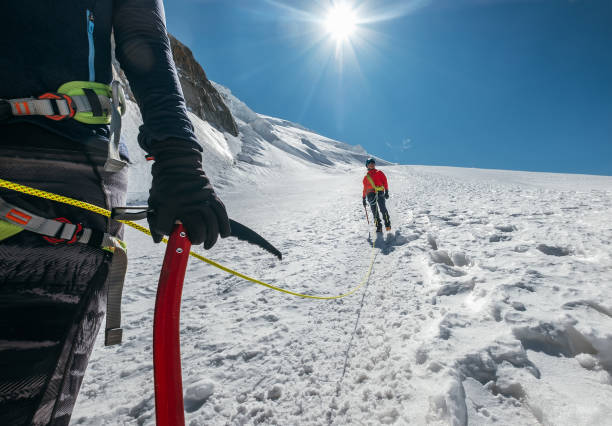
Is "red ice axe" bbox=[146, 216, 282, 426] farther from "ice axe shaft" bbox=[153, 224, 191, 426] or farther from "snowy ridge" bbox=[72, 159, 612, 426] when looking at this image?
"snowy ridge" bbox=[72, 159, 612, 426]

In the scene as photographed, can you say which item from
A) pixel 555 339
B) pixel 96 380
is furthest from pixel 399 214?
pixel 96 380

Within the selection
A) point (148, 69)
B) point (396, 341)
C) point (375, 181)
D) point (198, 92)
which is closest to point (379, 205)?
point (375, 181)

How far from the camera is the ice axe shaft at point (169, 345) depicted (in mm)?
824

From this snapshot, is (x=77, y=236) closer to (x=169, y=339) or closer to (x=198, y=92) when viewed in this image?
(x=169, y=339)

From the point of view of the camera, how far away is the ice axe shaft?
824 mm

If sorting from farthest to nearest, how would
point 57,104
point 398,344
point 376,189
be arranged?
point 376,189 → point 398,344 → point 57,104

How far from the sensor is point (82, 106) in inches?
38.7

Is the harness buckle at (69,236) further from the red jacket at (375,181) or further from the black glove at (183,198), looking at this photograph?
the red jacket at (375,181)

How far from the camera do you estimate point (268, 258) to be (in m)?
4.93

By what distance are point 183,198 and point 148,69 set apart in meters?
0.64

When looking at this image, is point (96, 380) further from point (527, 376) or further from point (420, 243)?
point (420, 243)

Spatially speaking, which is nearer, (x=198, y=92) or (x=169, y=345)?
(x=169, y=345)

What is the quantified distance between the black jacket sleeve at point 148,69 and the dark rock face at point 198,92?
126 ft

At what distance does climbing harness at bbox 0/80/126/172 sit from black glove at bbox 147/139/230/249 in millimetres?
162
